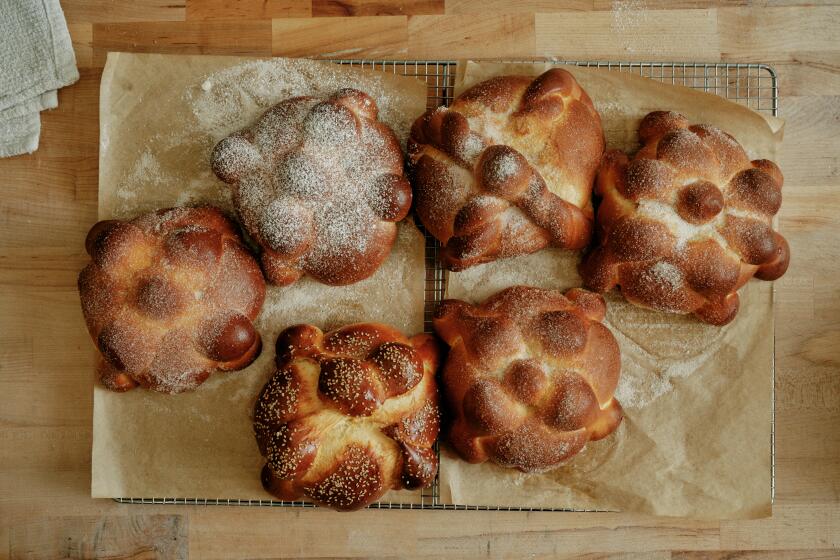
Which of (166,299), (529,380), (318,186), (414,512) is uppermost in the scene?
(318,186)

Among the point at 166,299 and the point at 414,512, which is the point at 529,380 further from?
the point at 166,299

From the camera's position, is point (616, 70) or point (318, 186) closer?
point (318, 186)

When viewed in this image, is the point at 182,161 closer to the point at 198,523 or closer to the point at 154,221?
the point at 154,221

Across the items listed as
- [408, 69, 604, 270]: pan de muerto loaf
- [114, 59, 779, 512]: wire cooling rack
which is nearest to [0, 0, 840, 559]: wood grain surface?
[114, 59, 779, 512]: wire cooling rack

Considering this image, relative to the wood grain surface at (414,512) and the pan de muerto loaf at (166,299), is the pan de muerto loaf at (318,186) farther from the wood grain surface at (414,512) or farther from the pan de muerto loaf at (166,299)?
the wood grain surface at (414,512)

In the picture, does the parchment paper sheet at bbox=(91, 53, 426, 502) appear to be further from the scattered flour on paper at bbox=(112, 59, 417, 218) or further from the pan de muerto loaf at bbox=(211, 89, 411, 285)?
the pan de muerto loaf at bbox=(211, 89, 411, 285)

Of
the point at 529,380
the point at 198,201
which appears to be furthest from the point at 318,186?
the point at 529,380
